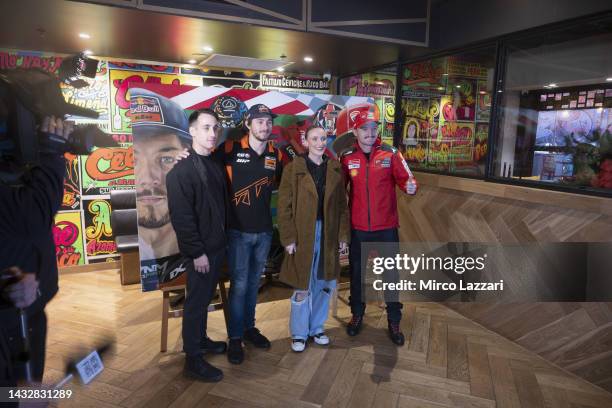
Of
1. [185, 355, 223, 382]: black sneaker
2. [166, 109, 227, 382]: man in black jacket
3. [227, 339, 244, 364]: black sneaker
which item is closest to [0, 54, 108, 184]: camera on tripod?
[166, 109, 227, 382]: man in black jacket

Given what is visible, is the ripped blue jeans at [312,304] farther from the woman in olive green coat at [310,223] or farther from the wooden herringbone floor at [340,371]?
the wooden herringbone floor at [340,371]

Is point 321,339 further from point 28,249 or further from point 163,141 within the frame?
point 28,249

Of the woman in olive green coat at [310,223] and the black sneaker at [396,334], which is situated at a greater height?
the woman in olive green coat at [310,223]

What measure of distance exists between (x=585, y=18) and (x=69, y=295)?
467 centimetres

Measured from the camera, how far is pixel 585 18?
242cm

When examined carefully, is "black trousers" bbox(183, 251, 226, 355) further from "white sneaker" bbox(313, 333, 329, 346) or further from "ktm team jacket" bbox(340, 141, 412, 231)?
"ktm team jacket" bbox(340, 141, 412, 231)

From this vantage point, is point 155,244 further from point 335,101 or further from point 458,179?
point 458,179

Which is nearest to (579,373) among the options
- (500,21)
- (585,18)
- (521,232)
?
(521,232)

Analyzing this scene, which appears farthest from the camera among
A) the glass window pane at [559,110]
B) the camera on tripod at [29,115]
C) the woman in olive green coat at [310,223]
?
the woman in olive green coat at [310,223]

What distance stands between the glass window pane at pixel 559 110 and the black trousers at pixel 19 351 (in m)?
2.89

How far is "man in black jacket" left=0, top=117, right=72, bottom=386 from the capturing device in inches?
31.4

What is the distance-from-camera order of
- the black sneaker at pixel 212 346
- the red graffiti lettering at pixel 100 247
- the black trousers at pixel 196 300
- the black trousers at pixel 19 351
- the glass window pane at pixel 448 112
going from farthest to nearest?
the red graffiti lettering at pixel 100 247 < the glass window pane at pixel 448 112 < the black sneaker at pixel 212 346 < the black trousers at pixel 196 300 < the black trousers at pixel 19 351

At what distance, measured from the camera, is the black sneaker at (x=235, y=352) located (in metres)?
2.53

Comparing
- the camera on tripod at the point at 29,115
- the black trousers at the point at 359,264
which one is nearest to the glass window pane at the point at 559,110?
the black trousers at the point at 359,264
